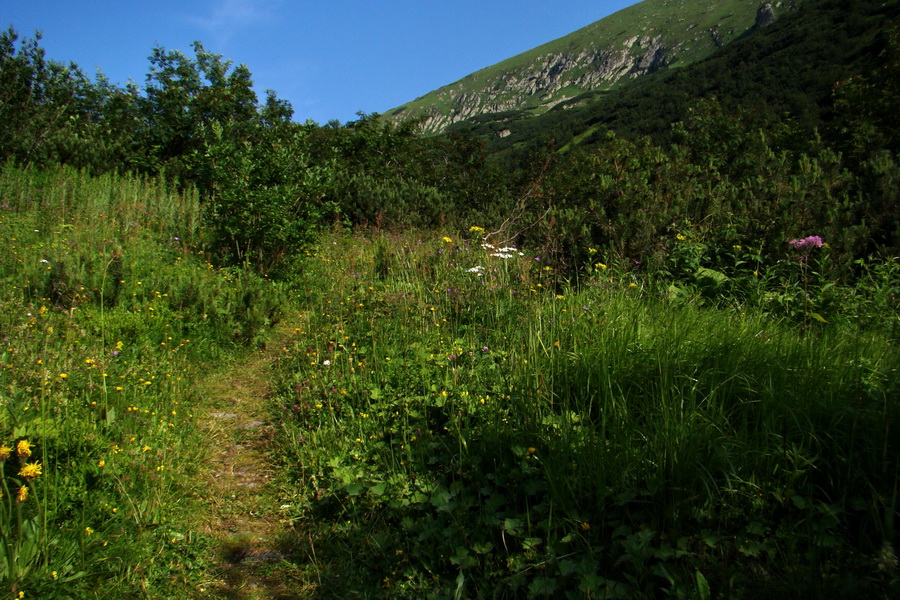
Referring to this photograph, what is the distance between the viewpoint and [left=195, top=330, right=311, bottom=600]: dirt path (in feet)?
7.08

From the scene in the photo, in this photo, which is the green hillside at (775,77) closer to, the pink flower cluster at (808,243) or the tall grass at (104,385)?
the pink flower cluster at (808,243)

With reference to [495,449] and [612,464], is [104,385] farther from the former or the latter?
[612,464]

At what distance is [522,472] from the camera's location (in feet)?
7.71

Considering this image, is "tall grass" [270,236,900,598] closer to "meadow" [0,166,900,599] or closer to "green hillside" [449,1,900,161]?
"meadow" [0,166,900,599]

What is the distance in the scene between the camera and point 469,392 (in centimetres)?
314

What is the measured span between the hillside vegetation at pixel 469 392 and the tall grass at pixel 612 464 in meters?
0.02

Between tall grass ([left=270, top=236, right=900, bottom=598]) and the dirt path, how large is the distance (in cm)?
17

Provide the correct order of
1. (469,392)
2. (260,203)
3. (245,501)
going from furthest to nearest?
(260,203), (469,392), (245,501)

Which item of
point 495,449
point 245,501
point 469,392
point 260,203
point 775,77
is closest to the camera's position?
point 495,449

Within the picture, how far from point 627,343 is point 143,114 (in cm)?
2007

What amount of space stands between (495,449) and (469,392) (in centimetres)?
59

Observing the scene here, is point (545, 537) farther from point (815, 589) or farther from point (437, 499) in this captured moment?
point (815, 589)

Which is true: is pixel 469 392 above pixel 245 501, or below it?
above

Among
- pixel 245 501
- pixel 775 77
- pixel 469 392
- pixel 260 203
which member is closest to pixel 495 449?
pixel 469 392
